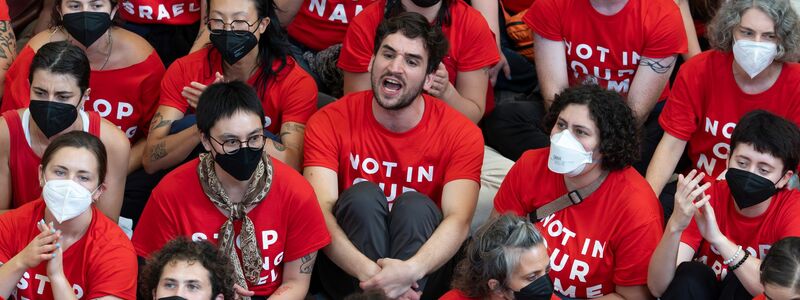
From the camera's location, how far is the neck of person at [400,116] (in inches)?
227

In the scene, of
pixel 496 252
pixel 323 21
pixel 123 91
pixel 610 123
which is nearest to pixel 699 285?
pixel 610 123

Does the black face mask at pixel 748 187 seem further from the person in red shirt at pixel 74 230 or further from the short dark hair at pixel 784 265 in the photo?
the person in red shirt at pixel 74 230

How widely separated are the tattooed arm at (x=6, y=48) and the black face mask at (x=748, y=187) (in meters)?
3.16

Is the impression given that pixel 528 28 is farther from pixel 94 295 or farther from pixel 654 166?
pixel 94 295

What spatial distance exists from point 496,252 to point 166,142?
1.70 m

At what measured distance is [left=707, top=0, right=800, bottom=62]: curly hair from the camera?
5.71m

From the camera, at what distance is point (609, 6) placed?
6301mm

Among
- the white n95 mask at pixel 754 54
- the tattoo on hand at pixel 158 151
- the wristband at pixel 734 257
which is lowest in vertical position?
the tattoo on hand at pixel 158 151

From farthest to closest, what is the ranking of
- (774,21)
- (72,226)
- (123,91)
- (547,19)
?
(547,19) < (123,91) < (774,21) < (72,226)

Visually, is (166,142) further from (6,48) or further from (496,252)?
(496,252)

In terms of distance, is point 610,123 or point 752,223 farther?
point 610,123

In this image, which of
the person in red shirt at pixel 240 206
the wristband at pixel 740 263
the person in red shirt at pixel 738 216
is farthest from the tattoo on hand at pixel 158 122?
→ the wristband at pixel 740 263

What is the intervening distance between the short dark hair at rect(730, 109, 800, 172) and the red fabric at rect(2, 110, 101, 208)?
2493 mm

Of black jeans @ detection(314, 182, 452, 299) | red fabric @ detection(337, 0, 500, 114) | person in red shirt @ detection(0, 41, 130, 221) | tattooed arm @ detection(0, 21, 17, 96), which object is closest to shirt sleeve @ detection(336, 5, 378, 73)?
red fabric @ detection(337, 0, 500, 114)
